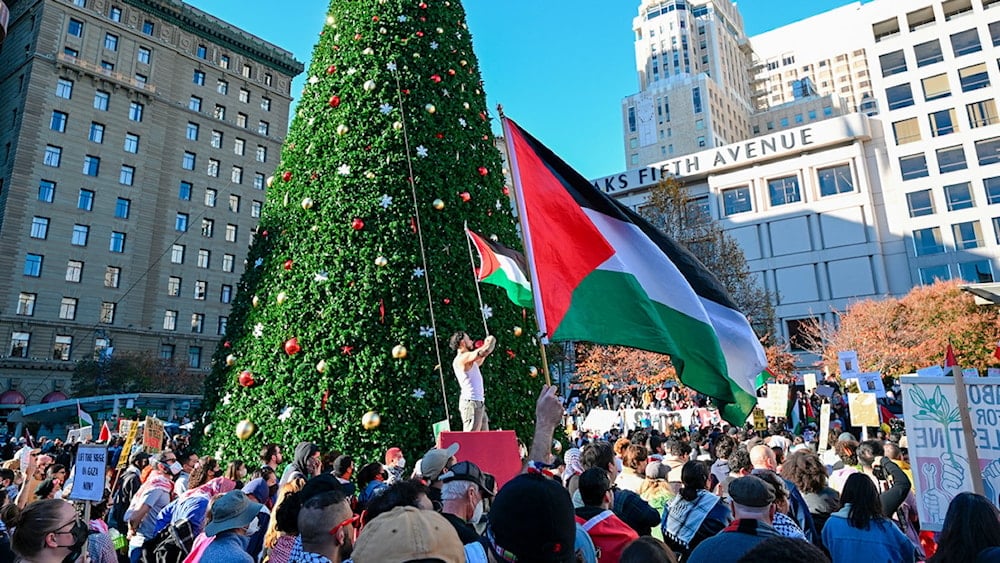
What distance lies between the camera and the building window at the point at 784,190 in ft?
189

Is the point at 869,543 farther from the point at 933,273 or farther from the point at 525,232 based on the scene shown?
the point at 933,273

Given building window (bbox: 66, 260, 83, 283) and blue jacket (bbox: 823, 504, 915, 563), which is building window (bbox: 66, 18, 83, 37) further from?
blue jacket (bbox: 823, 504, 915, 563)

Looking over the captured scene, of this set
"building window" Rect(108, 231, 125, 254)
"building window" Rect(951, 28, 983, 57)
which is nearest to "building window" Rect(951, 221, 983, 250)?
"building window" Rect(951, 28, 983, 57)

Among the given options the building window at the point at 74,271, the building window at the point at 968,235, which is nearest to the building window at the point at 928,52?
the building window at the point at 968,235

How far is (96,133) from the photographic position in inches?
1940

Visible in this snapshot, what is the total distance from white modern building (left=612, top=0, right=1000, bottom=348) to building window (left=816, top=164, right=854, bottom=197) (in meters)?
0.09

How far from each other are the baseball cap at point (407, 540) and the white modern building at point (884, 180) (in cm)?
5725

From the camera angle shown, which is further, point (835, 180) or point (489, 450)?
point (835, 180)

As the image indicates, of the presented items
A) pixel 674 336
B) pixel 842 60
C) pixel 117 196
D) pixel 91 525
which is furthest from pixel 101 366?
pixel 842 60

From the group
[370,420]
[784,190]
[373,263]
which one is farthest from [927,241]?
[370,420]

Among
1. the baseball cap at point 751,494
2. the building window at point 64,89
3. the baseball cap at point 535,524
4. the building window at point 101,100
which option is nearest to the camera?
the baseball cap at point 535,524

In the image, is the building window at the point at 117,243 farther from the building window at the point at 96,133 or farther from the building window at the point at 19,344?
the building window at the point at 19,344

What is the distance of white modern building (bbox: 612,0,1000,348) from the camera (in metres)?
50.7

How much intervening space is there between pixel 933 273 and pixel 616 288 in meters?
57.2
